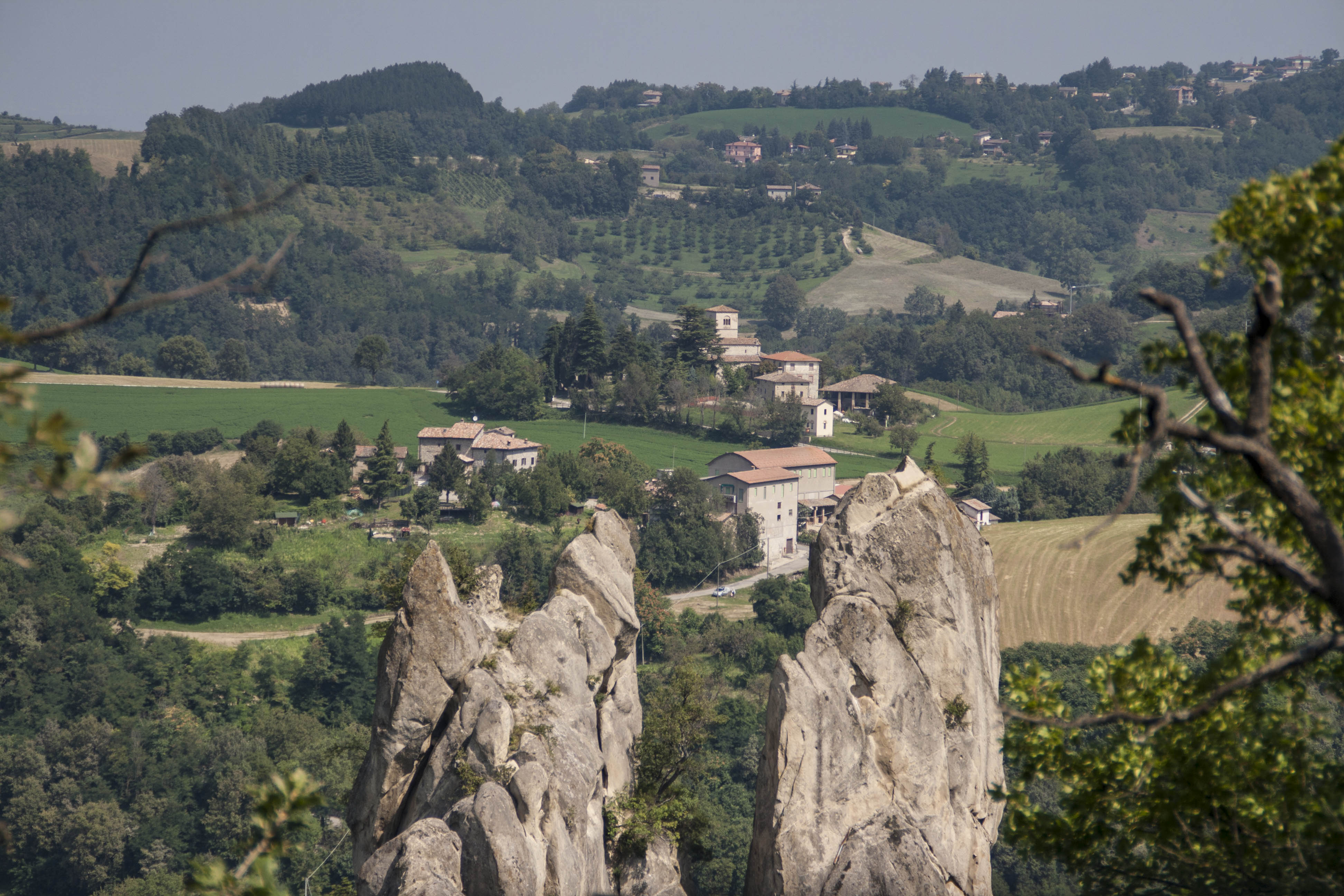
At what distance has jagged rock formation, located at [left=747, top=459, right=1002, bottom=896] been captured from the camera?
2019 centimetres

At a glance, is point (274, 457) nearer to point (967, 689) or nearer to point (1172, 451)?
point (967, 689)

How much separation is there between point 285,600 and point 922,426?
79.4 m

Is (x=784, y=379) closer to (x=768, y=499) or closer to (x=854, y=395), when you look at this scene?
(x=854, y=395)

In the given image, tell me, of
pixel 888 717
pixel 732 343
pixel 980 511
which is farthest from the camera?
pixel 732 343

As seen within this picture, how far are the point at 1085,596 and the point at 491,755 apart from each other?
7212cm

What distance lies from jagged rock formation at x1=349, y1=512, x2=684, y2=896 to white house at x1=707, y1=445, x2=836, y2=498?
83607 mm

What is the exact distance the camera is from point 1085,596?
85.9 metres

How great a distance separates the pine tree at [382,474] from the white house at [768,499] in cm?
2659

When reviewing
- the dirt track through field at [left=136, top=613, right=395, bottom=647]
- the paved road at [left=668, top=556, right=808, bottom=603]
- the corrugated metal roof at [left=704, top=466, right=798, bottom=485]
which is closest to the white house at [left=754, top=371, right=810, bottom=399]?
the corrugated metal roof at [left=704, top=466, right=798, bottom=485]

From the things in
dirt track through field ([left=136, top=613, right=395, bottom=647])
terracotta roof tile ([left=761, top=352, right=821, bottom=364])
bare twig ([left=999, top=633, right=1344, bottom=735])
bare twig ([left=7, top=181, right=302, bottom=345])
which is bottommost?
dirt track through field ([left=136, top=613, right=395, bottom=647])

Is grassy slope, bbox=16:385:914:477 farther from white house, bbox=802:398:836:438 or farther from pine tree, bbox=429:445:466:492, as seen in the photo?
pine tree, bbox=429:445:466:492

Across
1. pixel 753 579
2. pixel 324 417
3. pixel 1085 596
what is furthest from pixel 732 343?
pixel 1085 596

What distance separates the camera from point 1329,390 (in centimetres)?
1066

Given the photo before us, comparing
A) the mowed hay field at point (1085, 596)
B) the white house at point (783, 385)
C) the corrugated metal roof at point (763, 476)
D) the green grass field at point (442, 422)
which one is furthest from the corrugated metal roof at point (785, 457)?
the white house at point (783, 385)
